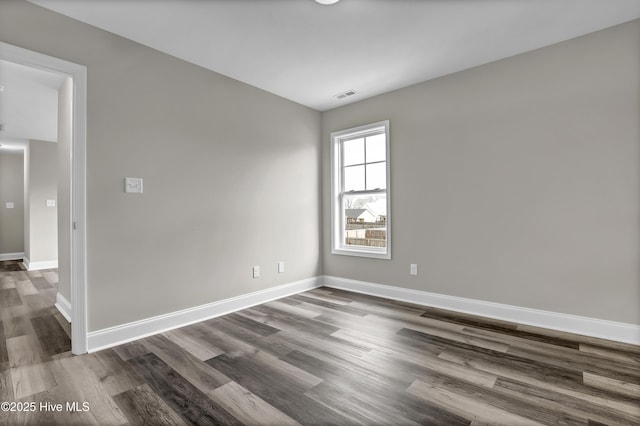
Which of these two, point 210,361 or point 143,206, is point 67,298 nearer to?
point 143,206

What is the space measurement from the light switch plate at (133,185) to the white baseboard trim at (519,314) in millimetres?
2824

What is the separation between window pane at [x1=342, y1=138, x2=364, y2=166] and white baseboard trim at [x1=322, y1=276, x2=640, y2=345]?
1702 millimetres

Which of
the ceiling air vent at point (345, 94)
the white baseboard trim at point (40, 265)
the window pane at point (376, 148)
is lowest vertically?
the white baseboard trim at point (40, 265)

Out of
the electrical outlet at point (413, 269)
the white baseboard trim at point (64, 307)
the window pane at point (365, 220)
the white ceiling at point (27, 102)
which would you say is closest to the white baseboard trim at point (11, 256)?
the white ceiling at point (27, 102)

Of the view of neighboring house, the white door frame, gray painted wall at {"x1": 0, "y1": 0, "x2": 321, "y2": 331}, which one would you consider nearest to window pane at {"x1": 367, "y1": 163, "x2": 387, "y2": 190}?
the view of neighboring house

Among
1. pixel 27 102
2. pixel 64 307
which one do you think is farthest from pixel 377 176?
pixel 27 102

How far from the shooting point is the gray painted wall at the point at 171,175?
2.42 metres

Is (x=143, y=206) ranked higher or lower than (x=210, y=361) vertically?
higher

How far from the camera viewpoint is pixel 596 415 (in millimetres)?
1582

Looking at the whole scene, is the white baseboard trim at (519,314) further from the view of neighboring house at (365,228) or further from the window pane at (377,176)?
the window pane at (377,176)

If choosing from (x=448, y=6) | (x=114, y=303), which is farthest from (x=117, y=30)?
(x=448, y=6)

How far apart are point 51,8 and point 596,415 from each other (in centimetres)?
430

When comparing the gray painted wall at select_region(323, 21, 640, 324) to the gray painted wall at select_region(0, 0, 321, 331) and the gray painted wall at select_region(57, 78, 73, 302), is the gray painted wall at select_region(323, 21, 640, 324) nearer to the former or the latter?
the gray painted wall at select_region(0, 0, 321, 331)

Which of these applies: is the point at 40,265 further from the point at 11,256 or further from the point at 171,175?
the point at 171,175
